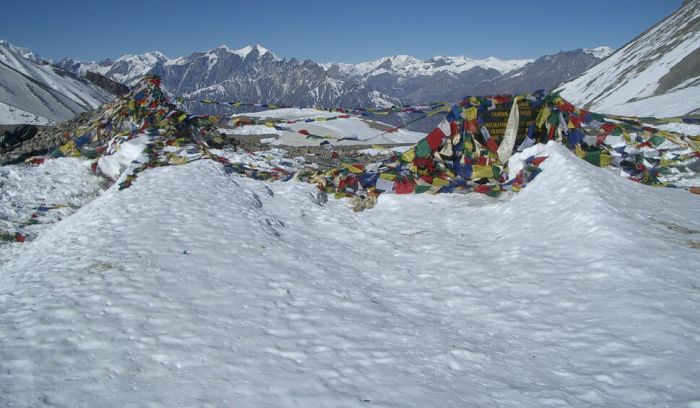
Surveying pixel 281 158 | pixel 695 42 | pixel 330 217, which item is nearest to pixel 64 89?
pixel 281 158

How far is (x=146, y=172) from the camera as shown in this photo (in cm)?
1194

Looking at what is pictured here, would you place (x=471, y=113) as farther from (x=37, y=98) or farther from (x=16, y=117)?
(x=37, y=98)

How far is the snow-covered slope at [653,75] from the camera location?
132 feet

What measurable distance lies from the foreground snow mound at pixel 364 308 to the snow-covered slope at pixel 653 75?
29.3 meters

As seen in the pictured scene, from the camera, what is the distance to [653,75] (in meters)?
72.6

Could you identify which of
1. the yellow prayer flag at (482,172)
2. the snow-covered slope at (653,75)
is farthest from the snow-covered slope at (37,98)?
the snow-covered slope at (653,75)

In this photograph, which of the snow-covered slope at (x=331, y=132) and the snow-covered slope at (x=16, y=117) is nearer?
the snow-covered slope at (x=331, y=132)

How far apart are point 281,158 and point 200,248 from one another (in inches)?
413

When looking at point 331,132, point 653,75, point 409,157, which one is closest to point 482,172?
point 409,157

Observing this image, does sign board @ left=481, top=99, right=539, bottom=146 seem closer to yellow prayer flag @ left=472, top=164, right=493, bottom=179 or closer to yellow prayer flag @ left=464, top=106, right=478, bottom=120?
yellow prayer flag @ left=464, top=106, right=478, bottom=120

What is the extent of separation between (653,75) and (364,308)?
283 feet

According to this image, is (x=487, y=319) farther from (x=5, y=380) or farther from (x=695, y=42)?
(x=695, y=42)

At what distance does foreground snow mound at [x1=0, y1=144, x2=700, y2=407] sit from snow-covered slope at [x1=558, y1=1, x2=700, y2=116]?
29282mm

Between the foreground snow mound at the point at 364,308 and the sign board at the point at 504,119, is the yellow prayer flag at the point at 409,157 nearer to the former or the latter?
the sign board at the point at 504,119
